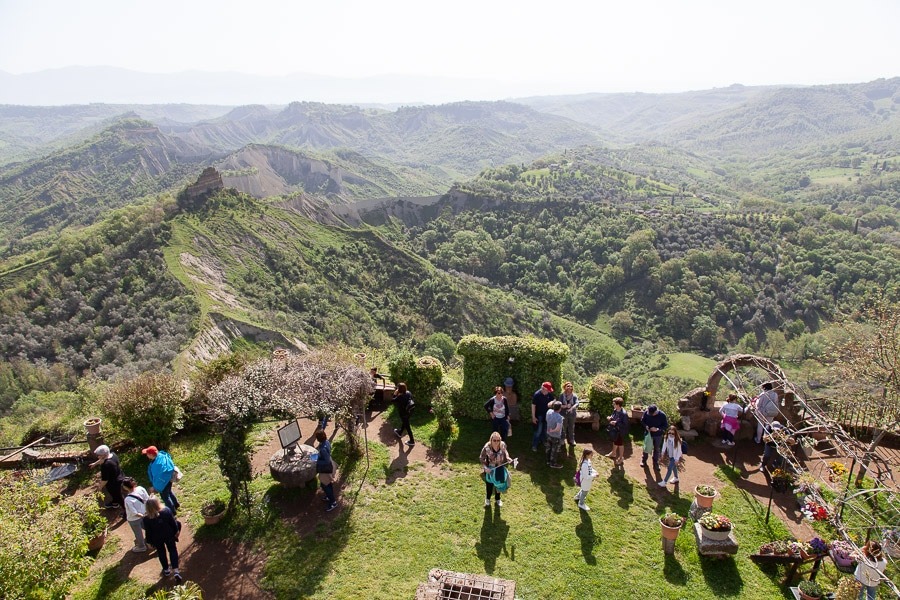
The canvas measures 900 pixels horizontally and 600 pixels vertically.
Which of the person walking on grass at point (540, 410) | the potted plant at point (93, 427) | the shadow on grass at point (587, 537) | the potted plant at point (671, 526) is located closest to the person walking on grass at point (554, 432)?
the person walking on grass at point (540, 410)

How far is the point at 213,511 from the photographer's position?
954 cm

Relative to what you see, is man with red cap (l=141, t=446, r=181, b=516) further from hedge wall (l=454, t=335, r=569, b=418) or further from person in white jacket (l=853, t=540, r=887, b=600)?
person in white jacket (l=853, t=540, r=887, b=600)

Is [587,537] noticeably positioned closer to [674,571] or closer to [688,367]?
[674,571]

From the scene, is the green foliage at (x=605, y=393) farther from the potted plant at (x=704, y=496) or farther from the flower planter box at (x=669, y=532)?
the flower planter box at (x=669, y=532)

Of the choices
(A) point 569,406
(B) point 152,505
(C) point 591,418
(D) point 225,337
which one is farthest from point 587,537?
(D) point 225,337

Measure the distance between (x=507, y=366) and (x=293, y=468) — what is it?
19.2 ft

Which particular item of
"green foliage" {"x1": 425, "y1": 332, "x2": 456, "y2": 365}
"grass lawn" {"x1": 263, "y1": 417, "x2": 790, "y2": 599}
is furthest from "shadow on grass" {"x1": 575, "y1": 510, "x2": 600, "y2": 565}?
"green foliage" {"x1": 425, "y1": 332, "x2": 456, "y2": 365}

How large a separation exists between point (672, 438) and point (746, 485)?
229 centimetres

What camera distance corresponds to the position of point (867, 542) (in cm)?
775

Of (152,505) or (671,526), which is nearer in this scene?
(152,505)

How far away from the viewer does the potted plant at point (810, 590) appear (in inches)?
291

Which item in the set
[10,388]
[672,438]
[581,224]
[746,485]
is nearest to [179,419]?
[672,438]

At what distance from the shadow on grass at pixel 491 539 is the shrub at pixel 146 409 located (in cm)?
792

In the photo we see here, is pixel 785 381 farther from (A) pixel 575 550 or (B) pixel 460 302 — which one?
(B) pixel 460 302
